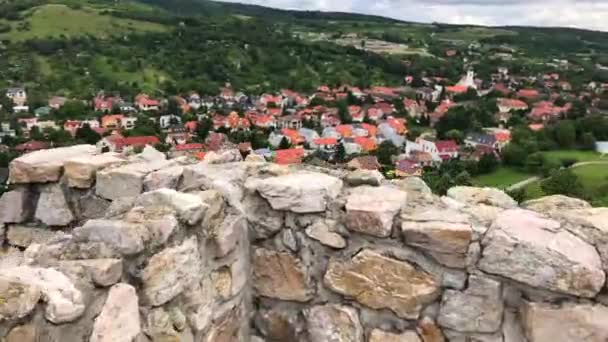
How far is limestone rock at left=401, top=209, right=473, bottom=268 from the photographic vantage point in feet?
9.11

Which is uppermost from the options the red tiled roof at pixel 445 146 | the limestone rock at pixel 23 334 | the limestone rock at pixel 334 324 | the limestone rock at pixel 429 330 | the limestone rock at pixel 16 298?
the limestone rock at pixel 16 298

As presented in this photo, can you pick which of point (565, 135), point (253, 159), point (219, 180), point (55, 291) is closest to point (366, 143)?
point (565, 135)

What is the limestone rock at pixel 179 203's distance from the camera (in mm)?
2740

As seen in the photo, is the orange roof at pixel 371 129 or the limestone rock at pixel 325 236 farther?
the orange roof at pixel 371 129

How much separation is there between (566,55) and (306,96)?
270 feet

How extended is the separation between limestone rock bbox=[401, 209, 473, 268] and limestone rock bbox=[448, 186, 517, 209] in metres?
0.43

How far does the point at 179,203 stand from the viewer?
A: 2.77 metres

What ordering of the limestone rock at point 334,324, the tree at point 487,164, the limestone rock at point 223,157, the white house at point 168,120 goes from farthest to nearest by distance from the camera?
the white house at point 168,120, the tree at point 487,164, the limestone rock at point 223,157, the limestone rock at point 334,324

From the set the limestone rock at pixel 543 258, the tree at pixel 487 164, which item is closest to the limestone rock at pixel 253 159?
the limestone rock at pixel 543 258

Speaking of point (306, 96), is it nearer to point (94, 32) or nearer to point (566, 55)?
point (94, 32)

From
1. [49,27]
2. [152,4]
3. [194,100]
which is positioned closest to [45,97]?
[194,100]

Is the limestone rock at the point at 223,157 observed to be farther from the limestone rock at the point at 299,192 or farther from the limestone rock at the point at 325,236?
the limestone rock at the point at 325,236

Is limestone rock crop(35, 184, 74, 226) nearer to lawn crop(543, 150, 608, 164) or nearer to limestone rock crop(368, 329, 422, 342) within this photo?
limestone rock crop(368, 329, 422, 342)

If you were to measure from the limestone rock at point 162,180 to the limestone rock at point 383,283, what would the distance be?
101cm
